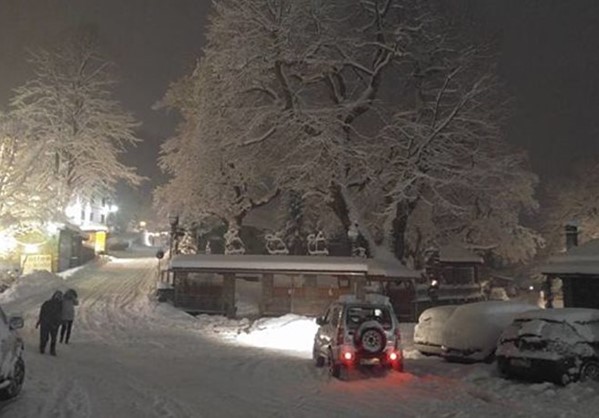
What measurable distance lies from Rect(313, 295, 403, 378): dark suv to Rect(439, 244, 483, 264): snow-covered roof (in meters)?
30.1

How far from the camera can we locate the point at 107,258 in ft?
163

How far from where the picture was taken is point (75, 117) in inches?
1655

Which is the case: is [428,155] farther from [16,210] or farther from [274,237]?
[16,210]

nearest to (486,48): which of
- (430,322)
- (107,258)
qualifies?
(430,322)

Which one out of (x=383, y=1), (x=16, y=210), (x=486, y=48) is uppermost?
(x=383, y=1)

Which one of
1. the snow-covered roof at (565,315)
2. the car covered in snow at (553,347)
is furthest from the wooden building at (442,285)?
the car covered in snow at (553,347)

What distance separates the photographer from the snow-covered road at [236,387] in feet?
32.0

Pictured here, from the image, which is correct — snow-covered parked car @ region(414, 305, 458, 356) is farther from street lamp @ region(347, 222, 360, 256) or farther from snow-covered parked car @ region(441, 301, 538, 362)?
street lamp @ region(347, 222, 360, 256)

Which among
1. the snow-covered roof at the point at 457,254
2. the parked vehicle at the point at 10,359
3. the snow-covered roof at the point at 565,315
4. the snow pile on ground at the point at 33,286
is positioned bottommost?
the parked vehicle at the point at 10,359

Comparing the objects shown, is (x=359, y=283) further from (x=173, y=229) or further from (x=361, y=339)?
(x=361, y=339)

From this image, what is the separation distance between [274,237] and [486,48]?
1508 centimetres

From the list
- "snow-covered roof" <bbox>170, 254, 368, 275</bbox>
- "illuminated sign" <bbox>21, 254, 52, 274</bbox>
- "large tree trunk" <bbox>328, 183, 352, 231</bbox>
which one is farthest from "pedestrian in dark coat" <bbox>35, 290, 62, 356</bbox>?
"illuminated sign" <bbox>21, 254, 52, 274</bbox>

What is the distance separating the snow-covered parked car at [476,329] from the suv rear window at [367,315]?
2.60 m

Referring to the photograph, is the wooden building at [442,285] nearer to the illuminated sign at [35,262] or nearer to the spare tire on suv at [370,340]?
the spare tire on suv at [370,340]
